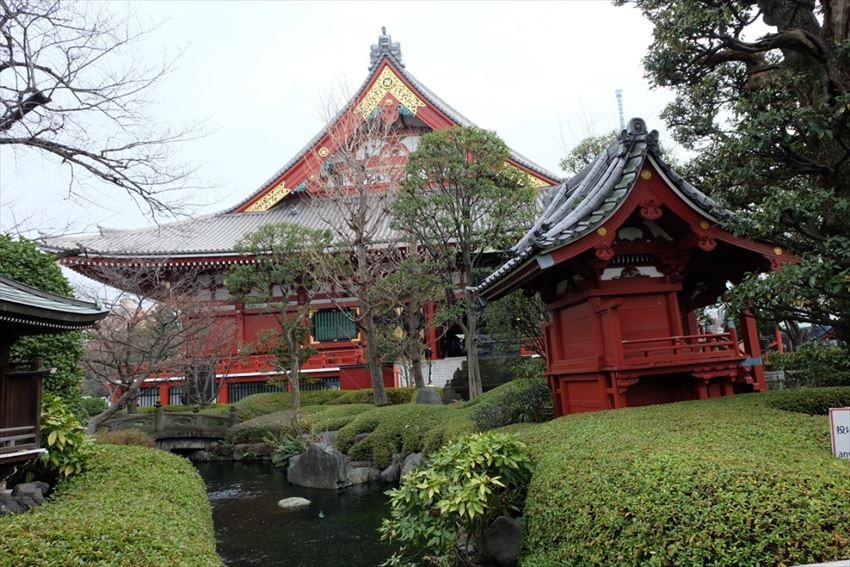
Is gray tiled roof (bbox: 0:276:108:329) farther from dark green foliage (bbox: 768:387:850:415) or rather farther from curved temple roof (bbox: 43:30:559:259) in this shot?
curved temple roof (bbox: 43:30:559:259)

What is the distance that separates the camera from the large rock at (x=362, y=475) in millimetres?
13220

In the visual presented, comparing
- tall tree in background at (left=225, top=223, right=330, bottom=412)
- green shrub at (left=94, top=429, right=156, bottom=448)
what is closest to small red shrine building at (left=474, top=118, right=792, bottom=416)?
tall tree in background at (left=225, top=223, right=330, bottom=412)

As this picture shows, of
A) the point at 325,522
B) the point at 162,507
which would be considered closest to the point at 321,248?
the point at 325,522

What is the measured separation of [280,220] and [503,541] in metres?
23.1

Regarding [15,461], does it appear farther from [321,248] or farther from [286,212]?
[286,212]

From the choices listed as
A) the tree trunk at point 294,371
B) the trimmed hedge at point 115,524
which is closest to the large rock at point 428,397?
the tree trunk at point 294,371

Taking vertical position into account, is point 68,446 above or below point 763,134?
below

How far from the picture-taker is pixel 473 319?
15195 mm

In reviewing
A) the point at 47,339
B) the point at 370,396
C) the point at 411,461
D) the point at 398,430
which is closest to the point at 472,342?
the point at 398,430

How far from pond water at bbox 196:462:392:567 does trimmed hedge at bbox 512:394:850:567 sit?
4024 mm

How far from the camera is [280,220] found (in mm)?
27344

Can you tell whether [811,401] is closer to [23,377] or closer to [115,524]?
[115,524]

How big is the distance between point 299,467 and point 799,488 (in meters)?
11.7

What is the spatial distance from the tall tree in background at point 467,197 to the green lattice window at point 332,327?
895 centimetres
